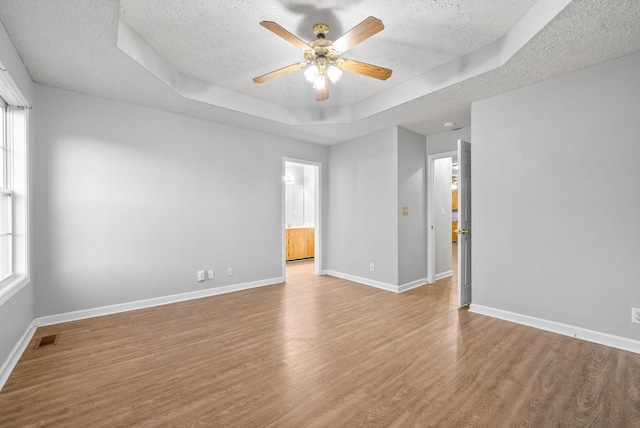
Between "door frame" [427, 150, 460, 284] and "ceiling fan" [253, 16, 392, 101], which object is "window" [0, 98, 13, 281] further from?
"door frame" [427, 150, 460, 284]

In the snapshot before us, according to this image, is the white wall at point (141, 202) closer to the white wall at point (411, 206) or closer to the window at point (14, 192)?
the window at point (14, 192)

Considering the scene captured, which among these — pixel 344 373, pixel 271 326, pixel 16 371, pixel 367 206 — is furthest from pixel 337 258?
pixel 16 371

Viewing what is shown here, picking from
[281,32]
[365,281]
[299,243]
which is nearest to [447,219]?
[365,281]

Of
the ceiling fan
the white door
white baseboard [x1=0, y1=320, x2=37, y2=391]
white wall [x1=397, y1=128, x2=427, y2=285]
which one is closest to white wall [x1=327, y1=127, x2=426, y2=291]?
white wall [x1=397, y1=128, x2=427, y2=285]

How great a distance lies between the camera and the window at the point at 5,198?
2385 mm

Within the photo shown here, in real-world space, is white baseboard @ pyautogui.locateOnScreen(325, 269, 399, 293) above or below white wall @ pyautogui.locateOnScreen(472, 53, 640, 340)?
below

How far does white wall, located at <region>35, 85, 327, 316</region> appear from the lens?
3053 mm

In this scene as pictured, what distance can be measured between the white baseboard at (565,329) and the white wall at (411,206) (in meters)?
1.26

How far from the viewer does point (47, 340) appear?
2637mm

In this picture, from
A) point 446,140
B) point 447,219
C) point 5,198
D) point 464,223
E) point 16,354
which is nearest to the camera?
point 16,354

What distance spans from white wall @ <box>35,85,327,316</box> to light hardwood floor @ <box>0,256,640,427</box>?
0.54 m

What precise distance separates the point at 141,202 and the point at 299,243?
410cm

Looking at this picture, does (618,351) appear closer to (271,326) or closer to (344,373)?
(344,373)

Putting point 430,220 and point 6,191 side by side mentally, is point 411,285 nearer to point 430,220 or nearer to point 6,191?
point 430,220
